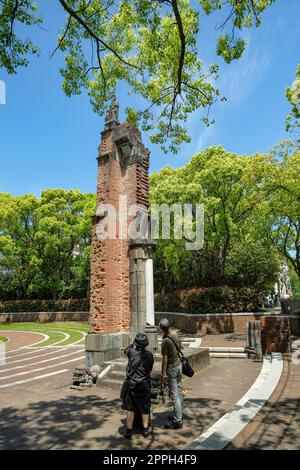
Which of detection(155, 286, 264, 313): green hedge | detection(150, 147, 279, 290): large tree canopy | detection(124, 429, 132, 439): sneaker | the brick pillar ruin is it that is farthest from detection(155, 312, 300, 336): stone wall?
detection(124, 429, 132, 439): sneaker

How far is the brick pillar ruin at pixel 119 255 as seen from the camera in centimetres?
946

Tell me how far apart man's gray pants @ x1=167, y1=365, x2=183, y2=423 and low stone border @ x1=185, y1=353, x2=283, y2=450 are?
522mm

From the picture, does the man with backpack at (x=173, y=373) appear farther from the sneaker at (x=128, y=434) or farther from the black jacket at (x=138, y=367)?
the sneaker at (x=128, y=434)

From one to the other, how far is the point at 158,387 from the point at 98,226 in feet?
16.5

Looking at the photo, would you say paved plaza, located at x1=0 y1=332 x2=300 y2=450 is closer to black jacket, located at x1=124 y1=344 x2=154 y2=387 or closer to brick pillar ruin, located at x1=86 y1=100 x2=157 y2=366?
black jacket, located at x1=124 y1=344 x2=154 y2=387

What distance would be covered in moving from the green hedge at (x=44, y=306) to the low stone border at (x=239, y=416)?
28278mm

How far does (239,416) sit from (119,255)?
18.8ft

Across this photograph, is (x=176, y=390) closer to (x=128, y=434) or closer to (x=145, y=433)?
(x=145, y=433)

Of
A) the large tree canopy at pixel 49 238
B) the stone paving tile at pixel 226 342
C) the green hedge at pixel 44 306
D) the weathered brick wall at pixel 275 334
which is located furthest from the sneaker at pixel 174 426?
the green hedge at pixel 44 306

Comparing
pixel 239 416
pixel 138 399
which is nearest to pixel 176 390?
pixel 138 399

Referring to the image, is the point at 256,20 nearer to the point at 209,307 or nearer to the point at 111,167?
the point at 111,167

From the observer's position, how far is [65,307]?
35.8m

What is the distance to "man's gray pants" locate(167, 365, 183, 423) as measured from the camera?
17.5 ft
